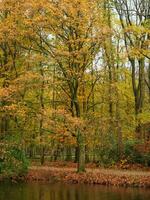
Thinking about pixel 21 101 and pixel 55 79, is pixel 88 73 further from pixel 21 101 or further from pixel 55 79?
pixel 21 101

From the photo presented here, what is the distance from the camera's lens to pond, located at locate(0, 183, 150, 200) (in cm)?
2175

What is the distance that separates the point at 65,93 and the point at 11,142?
747 cm

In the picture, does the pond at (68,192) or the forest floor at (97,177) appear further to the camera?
the forest floor at (97,177)

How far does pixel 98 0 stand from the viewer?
32188 mm

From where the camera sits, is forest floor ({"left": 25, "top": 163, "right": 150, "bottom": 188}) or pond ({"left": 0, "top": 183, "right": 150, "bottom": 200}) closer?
pond ({"left": 0, "top": 183, "right": 150, "bottom": 200})

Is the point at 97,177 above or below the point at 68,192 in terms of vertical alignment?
above

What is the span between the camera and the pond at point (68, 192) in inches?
856

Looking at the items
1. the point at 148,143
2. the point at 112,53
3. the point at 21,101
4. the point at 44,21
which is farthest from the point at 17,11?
the point at 148,143

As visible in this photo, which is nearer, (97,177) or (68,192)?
(68,192)

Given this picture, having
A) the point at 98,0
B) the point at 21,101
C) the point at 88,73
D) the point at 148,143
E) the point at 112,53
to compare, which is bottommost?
the point at 148,143

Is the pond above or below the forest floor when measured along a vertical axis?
below

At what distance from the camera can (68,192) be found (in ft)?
78.4

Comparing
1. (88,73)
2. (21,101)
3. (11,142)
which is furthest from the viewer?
(88,73)

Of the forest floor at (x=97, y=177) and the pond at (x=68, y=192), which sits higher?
the forest floor at (x=97, y=177)
